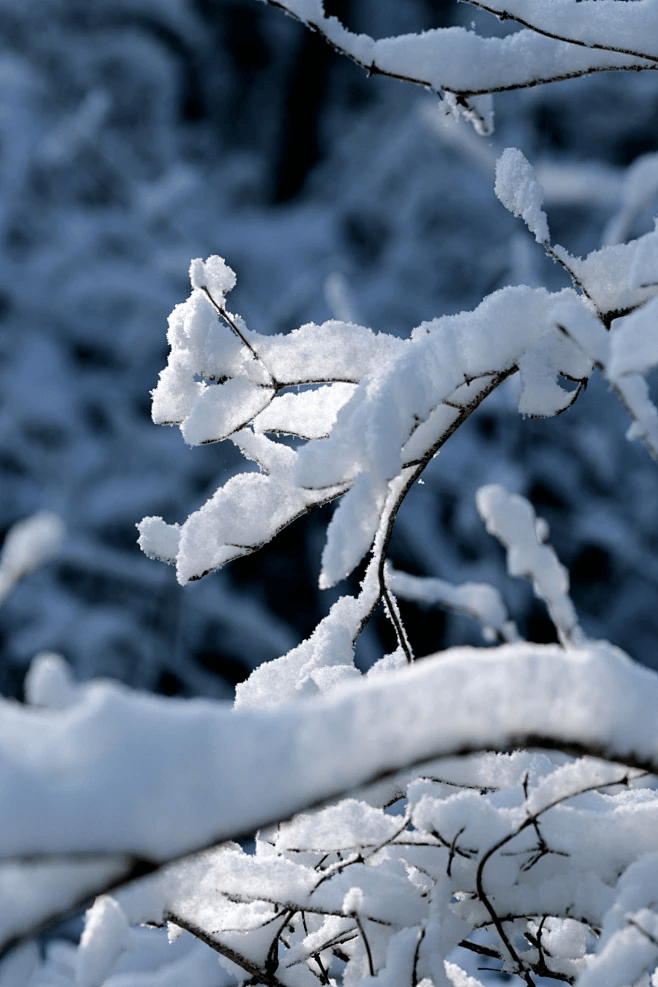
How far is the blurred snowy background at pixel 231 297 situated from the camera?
215 inches

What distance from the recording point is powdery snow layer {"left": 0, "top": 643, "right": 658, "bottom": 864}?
497mm

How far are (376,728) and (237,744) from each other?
0.26 ft

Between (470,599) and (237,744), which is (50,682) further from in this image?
(470,599)

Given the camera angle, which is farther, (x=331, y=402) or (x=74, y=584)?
(x=74, y=584)

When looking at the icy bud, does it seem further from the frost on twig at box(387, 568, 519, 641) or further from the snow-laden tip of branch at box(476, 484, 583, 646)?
the frost on twig at box(387, 568, 519, 641)

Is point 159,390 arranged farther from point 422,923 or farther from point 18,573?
point 422,923

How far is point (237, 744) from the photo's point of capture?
530 mm

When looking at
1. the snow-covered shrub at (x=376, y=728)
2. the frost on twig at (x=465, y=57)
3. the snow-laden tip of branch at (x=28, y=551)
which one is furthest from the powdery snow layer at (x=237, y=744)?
the frost on twig at (x=465, y=57)

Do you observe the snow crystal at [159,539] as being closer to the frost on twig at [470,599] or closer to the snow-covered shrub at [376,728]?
the snow-covered shrub at [376,728]

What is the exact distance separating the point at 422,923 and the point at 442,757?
0.44 metres

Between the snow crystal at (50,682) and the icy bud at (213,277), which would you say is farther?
the icy bud at (213,277)

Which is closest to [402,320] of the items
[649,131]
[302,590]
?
[302,590]

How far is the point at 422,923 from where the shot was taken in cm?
94

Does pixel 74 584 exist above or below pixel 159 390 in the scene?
above
